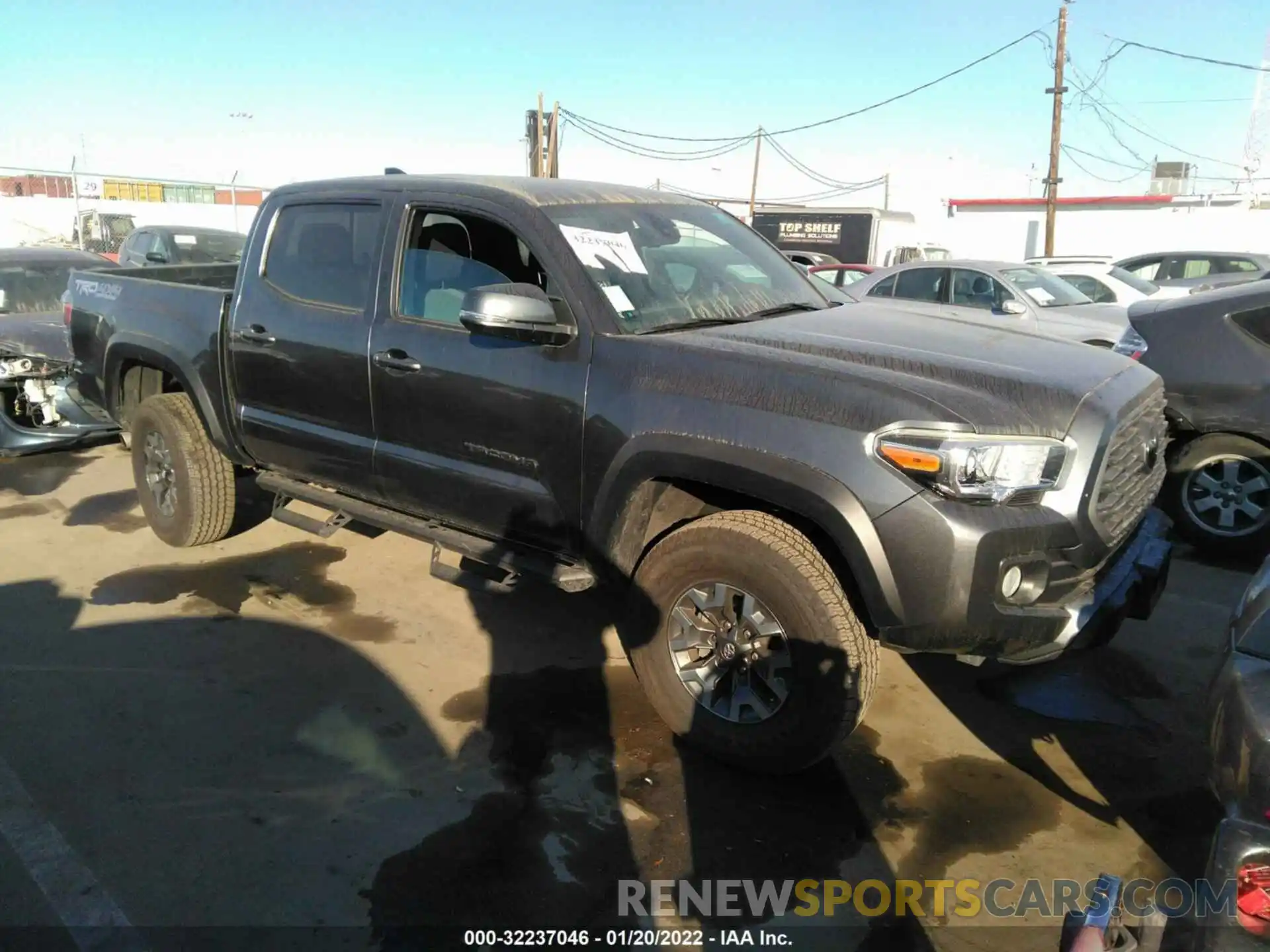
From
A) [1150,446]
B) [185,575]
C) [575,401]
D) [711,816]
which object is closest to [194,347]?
[185,575]

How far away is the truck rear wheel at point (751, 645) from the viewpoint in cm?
294

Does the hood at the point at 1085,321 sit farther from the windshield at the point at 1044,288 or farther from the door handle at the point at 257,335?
the door handle at the point at 257,335

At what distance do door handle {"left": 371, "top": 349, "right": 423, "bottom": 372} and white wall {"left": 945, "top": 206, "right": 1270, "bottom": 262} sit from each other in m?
31.6

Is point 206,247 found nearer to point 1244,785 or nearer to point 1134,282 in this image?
point 1134,282

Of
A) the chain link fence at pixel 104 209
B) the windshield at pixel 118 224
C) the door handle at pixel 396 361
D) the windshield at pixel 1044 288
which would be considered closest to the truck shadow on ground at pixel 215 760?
the door handle at pixel 396 361

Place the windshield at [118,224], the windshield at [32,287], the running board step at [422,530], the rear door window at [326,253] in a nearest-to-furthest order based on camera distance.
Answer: the running board step at [422,530] < the rear door window at [326,253] < the windshield at [32,287] < the windshield at [118,224]

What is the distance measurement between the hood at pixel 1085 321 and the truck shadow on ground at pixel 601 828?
7.28 m

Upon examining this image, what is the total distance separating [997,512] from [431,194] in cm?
262

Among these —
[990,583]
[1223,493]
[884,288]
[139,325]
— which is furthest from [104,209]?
[990,583]

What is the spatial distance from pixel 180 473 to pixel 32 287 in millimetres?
3804

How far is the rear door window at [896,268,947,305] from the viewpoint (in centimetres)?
1020

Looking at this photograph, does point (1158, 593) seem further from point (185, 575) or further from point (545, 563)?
point (185, 575)

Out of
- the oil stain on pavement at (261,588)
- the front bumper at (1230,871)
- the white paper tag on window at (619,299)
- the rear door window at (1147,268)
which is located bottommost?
the oil stain on pavement at (261,588)

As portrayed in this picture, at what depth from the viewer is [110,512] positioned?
19.9 ft
